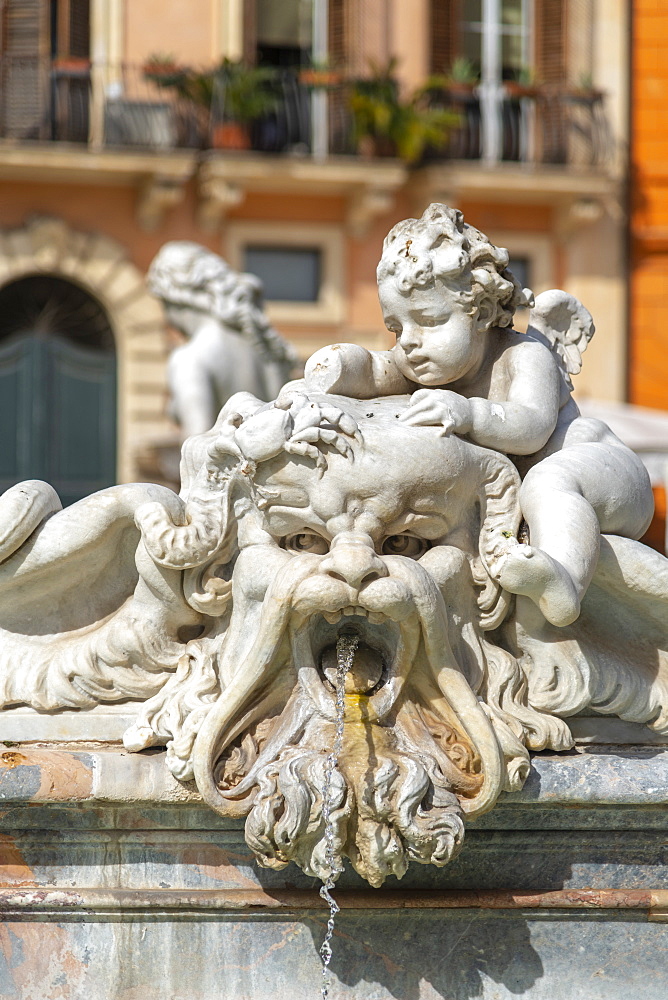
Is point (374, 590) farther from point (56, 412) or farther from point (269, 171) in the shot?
point (269, 171)

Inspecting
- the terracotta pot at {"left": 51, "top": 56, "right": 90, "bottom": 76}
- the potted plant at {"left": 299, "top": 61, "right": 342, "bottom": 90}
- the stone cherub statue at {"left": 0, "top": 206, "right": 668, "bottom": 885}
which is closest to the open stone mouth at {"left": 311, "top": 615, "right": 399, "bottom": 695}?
the stone cherub statue at {"left": 0, "top": 206, "right": 668, "bottom": 885}

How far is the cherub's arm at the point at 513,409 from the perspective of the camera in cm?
302

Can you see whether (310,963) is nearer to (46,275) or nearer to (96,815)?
(96,815)

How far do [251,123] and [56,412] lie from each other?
4129 millimetres

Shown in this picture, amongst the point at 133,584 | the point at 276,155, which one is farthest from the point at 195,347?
the point at 276,155

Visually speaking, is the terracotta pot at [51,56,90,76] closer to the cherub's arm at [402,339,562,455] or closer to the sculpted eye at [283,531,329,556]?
the cherub's arm at [402,339,562,455]

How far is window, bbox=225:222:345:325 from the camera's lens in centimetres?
2091

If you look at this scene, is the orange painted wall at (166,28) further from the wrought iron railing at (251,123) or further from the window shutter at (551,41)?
the window shutter at (551,41)

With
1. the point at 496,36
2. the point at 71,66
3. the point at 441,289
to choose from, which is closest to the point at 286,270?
the point at 71,66

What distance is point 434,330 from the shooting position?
10.5ft

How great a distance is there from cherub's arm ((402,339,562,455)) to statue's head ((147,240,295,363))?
5.79 meters

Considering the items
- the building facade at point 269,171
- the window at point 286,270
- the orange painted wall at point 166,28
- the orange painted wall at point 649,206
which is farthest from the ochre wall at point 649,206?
the orange painted wall at point 166,28

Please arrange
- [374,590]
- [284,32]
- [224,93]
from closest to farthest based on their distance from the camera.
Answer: [374,590], [224,93], [284,32]

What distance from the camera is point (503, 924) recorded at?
10.2ft
